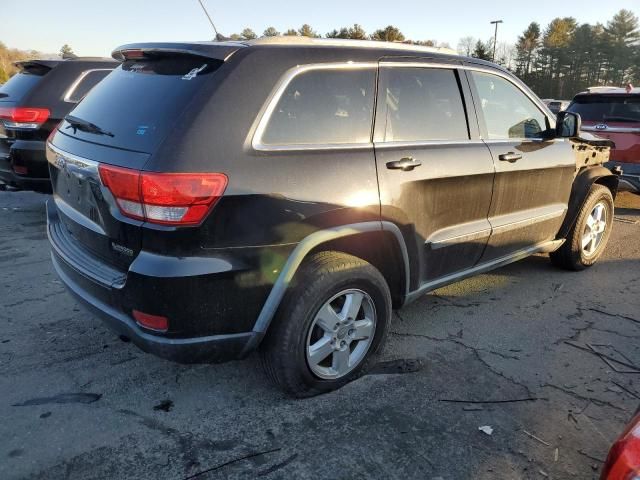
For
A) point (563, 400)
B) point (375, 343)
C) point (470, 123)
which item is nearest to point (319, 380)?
point (375, 343)

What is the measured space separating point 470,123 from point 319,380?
202 centimetres

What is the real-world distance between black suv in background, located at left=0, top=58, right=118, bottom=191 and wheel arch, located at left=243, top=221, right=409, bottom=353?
436cm

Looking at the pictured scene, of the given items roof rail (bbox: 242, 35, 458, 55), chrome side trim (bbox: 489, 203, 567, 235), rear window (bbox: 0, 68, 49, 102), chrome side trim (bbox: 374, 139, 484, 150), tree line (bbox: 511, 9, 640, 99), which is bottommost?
chrome side trim (bbox: 489, 203, 567, 235)

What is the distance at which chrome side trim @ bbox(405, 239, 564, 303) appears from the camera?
3.32 metres

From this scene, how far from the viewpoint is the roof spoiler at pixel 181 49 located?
97.7 inches

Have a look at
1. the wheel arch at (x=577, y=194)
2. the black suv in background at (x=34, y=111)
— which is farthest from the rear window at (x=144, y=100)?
the wheel arch at (x=577, y=194)

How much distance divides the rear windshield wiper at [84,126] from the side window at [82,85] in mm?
3425

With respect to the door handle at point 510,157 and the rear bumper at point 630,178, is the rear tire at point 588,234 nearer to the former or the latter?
the door handle at point 510,157

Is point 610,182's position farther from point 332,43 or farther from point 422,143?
point 332,43

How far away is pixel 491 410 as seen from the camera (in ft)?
9.06

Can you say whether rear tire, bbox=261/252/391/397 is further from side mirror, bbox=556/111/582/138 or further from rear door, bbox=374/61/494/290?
side mirror, bbox=556/111/582/138

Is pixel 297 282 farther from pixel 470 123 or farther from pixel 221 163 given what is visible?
pixel 470 123

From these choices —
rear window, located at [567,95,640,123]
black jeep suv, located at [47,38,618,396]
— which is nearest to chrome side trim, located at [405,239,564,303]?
black jeep suv, located at [47,38,618,396]

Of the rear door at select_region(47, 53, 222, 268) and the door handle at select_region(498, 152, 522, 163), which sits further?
the door handle at select_region(498, 152, 522, 163)
